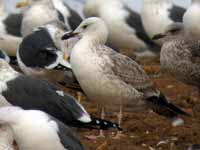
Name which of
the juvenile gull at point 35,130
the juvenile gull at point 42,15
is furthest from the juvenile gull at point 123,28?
the juvenile gull at point 35,130

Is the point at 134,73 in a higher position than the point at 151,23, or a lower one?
higher

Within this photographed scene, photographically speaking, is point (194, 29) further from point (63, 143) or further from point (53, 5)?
point (63, 143)

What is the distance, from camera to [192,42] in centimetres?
870

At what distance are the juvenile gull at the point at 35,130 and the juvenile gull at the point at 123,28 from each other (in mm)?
5444

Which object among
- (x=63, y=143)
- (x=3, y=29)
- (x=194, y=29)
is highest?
(x=63, y=143)

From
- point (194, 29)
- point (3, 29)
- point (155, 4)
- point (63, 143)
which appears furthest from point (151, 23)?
point (63, 143)

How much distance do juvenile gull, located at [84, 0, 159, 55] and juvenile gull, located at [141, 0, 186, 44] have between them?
261mm

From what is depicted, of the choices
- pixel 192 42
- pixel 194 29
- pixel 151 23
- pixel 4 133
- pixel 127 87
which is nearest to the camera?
pixel 4 133

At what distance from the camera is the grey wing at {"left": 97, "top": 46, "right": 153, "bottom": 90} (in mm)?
7841

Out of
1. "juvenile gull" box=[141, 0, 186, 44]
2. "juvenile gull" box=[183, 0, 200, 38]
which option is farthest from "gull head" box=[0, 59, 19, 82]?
"juvenile gull" box=[141, 0, 186, 44]

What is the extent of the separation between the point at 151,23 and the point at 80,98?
7.98 ft

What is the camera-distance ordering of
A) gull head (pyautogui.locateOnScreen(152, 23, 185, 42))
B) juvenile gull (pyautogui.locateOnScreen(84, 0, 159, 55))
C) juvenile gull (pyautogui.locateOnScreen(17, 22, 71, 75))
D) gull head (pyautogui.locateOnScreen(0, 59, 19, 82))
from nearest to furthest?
gull head (pyautogui.locateOnScreen(0, 59, 19, 82)) < juvenile gull (pyautogui.locateOnScreen(17, 22, 71, 75)) < gull head (pyautogui.locateOnScreen(152, 23, 185, 42)) < juvenile gull (pyautogui.locateOnScreen(84, 0, 159, 55))

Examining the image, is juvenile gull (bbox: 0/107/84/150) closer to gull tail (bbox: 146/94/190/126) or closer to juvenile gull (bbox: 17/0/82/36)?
gull tail (bbox: 146/94/190/126)

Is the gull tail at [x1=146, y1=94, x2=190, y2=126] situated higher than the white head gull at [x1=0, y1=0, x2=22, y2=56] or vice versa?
the gull tail at [x1=146, y1=94, x2=190, y2=126]
